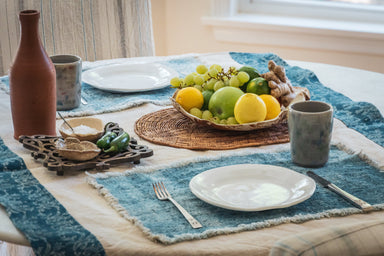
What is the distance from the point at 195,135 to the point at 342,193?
0.40 metres

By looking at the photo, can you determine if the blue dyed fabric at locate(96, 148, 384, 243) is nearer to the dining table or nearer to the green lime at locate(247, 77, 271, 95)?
the dining table

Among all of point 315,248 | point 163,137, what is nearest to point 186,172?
point 163,137

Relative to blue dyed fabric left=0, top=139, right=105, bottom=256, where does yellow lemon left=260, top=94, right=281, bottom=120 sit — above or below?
above

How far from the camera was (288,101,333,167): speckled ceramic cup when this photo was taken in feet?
3.45

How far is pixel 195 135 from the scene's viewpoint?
1.24m

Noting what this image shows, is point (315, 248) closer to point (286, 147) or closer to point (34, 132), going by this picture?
point (286, 147)

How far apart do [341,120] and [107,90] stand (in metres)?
0.63

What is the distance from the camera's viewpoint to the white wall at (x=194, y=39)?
2881 millimetres

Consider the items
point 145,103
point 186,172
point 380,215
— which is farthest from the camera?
point 145,103

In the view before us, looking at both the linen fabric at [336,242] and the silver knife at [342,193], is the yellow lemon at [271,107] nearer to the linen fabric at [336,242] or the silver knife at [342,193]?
the silver knife at [342,193]

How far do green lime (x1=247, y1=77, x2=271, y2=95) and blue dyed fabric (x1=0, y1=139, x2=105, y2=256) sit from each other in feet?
1.80

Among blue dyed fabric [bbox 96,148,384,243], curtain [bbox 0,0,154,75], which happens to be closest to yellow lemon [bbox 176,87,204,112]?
blue dyed fabric [bbox 96,148,384,243]

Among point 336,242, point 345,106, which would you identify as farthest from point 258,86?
point 336,242

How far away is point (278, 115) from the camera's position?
1.23 metres
